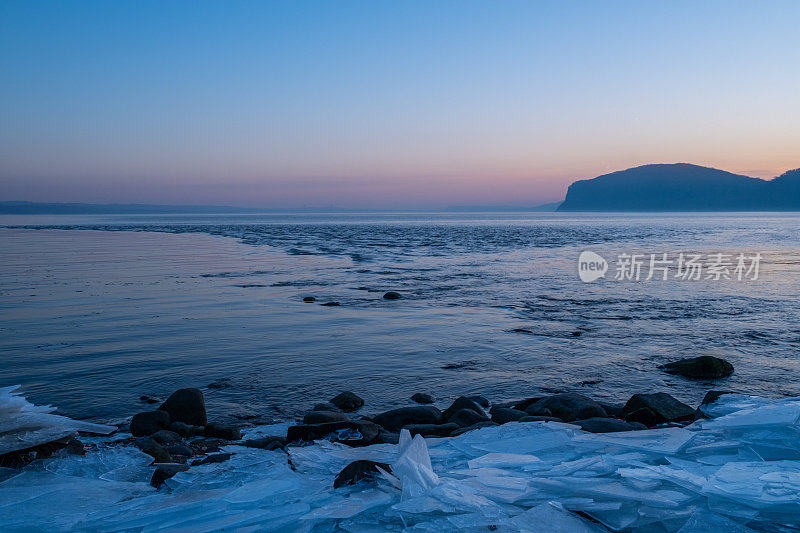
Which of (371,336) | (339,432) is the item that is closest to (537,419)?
(339,432)

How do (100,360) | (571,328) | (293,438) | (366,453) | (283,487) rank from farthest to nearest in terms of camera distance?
1. (571,328)
2. (100,360)
3. (293,438)
4. (366,453)
5. (283,487)

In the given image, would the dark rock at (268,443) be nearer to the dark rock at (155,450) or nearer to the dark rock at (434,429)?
the dark rock at (155,450)

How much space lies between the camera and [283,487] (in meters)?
3.54

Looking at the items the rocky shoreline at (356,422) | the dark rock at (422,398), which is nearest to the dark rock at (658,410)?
the rocky shoreline at (356,422)

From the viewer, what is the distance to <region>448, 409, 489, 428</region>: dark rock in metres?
5.22

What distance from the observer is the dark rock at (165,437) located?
480cm

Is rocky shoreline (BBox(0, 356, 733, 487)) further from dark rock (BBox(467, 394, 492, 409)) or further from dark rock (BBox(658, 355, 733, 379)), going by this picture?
dark rock (BBox(658, 355, 733, 379))

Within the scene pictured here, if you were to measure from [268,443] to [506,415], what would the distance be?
7.46 feet

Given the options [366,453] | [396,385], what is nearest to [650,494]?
[366,453]

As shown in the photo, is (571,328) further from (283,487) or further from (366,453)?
(283,487)

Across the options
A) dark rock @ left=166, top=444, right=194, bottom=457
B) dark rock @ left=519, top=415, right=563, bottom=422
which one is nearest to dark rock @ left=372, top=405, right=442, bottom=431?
dark rock @ left=519, top=415, right=563, bottom=422

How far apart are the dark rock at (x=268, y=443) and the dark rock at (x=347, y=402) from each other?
48.8 inches

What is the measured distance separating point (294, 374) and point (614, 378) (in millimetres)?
4196

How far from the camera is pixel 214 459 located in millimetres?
4320
